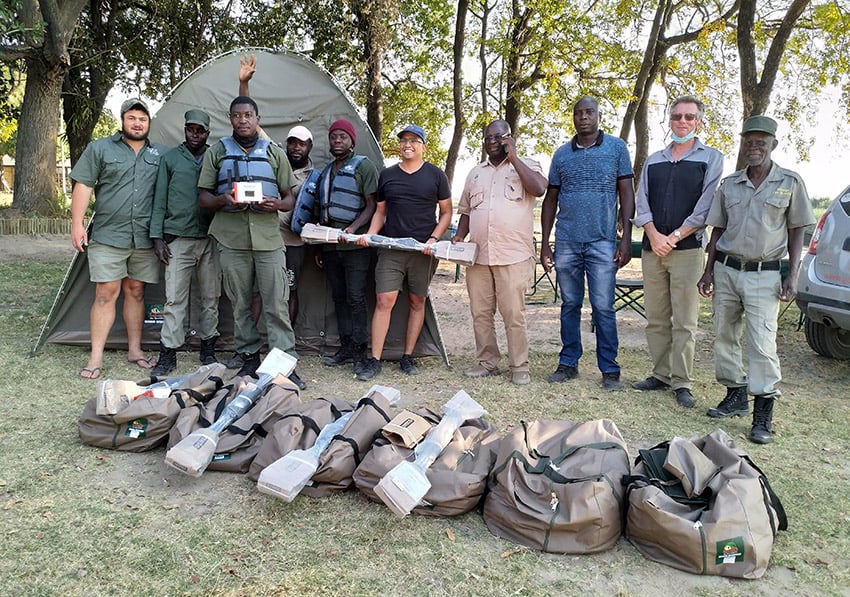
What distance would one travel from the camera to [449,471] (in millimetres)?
3029

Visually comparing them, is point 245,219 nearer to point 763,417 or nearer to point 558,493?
point 558,493

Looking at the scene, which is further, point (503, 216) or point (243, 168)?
point (503, 216)

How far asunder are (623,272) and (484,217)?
23.7ft

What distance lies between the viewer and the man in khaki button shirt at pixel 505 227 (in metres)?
4.86

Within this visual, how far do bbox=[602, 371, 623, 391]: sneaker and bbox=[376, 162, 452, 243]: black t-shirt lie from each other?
69.4 inches

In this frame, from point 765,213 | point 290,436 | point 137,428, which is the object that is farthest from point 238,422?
point 765,213

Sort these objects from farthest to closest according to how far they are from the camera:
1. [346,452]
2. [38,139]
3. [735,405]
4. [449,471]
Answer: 1. [38,139]
2. [735,405]
3. [346,452]
4. [449,471]

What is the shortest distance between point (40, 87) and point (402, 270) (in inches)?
369

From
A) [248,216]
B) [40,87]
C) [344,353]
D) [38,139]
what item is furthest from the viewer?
[38,139]

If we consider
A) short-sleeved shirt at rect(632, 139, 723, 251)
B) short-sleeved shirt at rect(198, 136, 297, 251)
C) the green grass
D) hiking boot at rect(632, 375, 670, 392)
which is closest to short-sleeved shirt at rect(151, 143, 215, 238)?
short-sleeved shirt at rect(198, 136, 297, 251)

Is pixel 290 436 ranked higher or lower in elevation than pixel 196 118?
lower

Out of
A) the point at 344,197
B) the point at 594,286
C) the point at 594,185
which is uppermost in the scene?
the point at 594,185

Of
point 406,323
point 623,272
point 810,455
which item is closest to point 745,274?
point 810,455

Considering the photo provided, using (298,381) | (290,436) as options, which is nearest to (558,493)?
(290,436)
